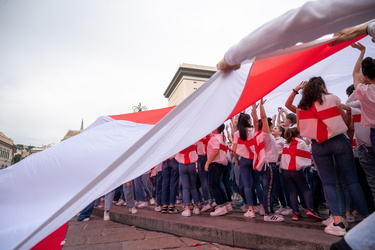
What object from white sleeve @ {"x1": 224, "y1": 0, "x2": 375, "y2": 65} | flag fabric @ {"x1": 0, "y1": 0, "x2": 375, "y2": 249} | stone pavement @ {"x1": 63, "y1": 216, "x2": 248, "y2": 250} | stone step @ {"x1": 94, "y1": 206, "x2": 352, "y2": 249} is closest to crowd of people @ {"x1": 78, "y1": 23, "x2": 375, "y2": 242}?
stone step @ {"x1": 94, "y1": 206, "x2": 352, "y2": 249}

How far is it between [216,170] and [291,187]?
1.52 meters

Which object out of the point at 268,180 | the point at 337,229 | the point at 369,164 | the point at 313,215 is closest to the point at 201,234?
the point at 268,180

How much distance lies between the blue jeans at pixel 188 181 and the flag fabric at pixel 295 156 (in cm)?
192

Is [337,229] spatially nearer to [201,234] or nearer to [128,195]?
[201,234]

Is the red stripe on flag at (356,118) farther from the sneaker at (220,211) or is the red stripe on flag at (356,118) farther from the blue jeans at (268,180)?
the sneaker at (220,211)

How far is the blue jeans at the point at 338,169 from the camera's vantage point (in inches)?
108

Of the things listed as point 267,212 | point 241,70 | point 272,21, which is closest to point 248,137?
point 267,212

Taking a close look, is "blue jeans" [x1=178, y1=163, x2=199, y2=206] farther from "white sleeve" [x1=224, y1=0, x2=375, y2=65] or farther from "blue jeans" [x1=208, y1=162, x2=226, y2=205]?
"white sleeve" [x1=224, y1=0, x2=375, y2=65]

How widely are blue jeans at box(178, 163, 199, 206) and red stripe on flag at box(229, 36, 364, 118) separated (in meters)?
2.75

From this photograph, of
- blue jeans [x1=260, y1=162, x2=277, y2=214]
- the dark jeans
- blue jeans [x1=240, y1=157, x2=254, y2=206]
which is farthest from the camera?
blue jeans [x1=240, y1=157, x2=254, y2=206]

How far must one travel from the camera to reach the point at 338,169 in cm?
288

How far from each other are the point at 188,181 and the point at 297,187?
215cm

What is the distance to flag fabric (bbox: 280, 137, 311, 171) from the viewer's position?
12.2ft

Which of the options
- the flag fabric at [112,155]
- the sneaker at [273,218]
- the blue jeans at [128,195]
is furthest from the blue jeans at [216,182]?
the flag fabric at [112,155]
